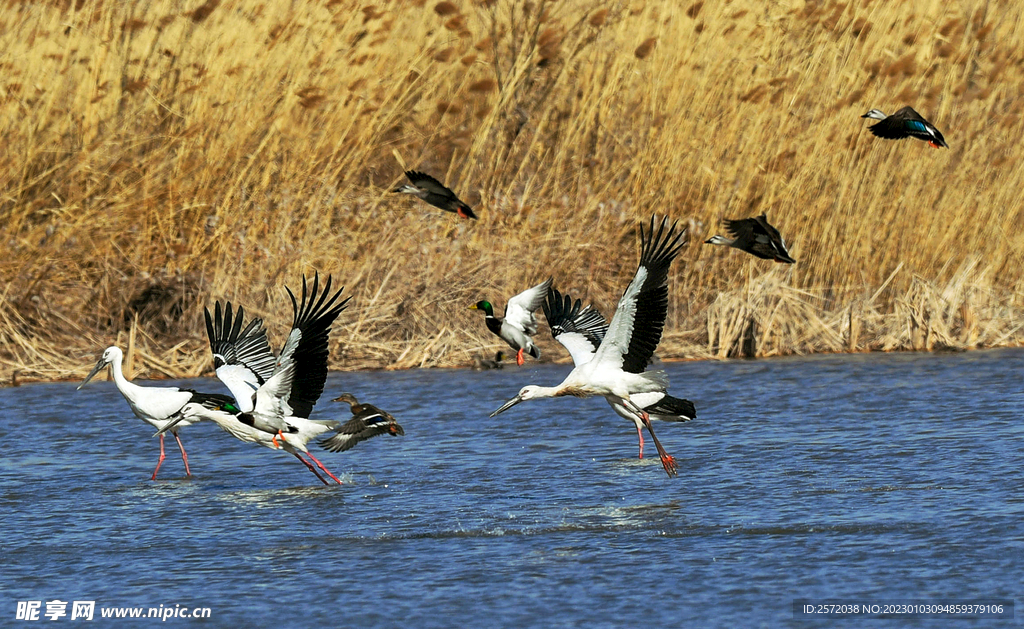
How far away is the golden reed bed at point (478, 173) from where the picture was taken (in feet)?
38.2

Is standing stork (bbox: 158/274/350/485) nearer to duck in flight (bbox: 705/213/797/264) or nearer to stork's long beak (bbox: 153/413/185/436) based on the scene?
stork's long beak (bbox: 153/413/185/436)

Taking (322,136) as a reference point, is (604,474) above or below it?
below

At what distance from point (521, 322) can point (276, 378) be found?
99.5 inches

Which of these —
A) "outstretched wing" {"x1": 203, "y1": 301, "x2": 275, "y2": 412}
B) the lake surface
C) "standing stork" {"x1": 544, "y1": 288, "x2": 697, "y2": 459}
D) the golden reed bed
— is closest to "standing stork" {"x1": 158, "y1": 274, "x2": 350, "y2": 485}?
"outstretched wing" {"x1": 203, "y1": 301, "x2": 275, "y2": 412}

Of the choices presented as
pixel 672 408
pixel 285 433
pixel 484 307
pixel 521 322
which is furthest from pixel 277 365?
pixel 484 307

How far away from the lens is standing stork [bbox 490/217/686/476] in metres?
7.84

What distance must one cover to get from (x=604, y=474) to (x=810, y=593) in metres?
2.87

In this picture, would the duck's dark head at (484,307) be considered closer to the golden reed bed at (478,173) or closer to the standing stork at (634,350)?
the golden reed bed at (478,173)

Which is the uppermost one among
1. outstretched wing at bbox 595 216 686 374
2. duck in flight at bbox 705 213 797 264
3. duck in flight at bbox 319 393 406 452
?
duck in flight at bbox 705 213 797 264

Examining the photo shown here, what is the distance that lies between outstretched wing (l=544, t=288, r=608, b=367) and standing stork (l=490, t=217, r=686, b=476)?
57cm

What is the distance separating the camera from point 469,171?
12.5 m

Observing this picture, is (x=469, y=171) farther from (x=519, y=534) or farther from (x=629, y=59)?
(x=519, y=534)

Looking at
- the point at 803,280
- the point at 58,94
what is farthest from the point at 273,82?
the point at 803,280

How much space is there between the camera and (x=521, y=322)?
10469 millimetres
